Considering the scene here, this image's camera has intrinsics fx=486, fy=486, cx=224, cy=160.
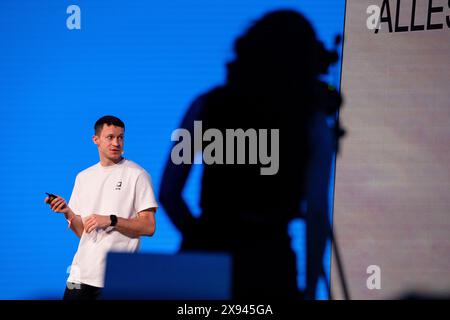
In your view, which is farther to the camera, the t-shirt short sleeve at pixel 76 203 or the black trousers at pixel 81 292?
the t-shirt short sleeve at pixel 76 203

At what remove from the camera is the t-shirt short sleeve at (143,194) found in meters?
3.27

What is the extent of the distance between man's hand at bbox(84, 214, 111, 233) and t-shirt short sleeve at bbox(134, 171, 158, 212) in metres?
0.26

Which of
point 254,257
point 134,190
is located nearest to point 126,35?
point 134,190

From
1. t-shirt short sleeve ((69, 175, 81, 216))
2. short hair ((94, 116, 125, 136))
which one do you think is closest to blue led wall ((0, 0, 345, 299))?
short hair ((94, 116, 125, 136))

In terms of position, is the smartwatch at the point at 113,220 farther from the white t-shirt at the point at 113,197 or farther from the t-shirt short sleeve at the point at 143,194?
the t-shirt short sleeve at the point at 143,194

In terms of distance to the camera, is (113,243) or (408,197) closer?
(113,243)

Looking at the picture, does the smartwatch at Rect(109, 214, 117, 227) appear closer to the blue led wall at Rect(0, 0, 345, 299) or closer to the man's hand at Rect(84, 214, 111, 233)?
the man's hand at Rect(84, 214, 111, 233)

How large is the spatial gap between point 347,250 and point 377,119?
1.10 m

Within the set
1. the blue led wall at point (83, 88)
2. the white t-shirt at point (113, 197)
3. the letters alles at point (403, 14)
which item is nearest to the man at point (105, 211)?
the white t-shirt at point (113, 197)

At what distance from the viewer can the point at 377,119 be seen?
397 cm

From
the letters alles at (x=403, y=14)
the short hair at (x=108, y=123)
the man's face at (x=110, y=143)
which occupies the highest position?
the letters alles at (x=403, y=14)

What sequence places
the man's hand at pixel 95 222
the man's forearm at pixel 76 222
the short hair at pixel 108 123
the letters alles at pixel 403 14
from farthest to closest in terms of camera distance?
1. the letters alles at pixel 403 14
2. the short hair at pixel 108 123
3. the man's forearm at pixel 76 222
4. the man's hand at pixel 95 222
